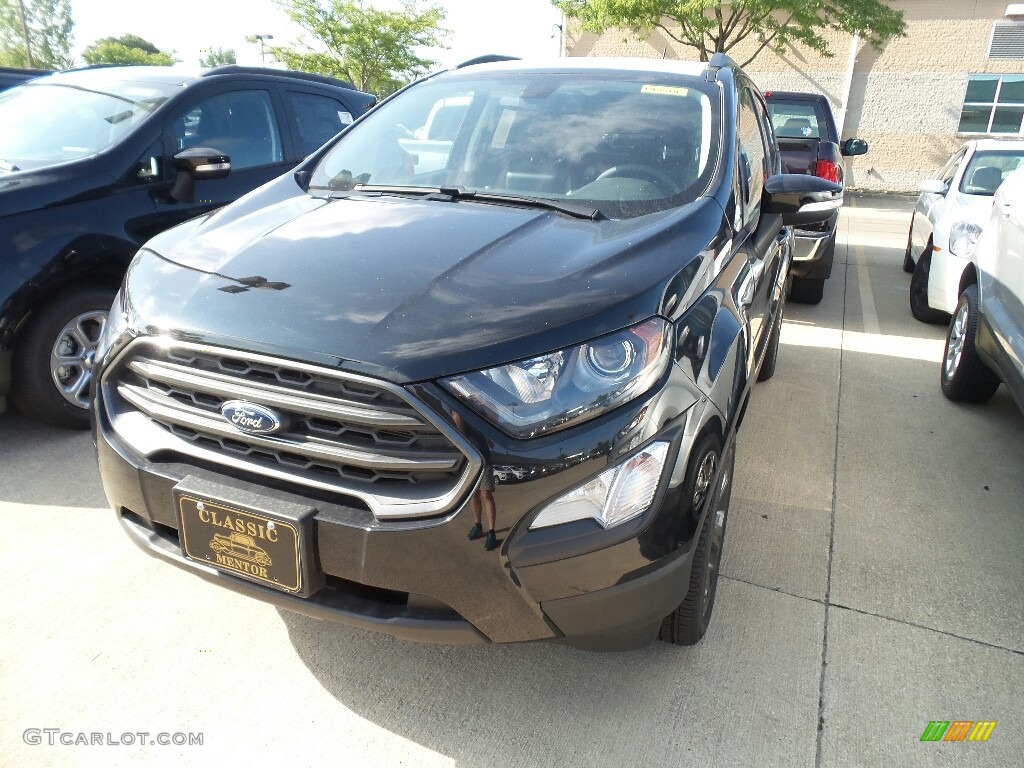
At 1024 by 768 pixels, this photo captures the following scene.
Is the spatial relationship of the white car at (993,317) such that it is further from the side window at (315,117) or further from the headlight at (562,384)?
the side window at (315,117)

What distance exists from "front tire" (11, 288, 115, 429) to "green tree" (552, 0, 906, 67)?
1598 cm

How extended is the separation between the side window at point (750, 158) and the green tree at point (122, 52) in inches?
1815

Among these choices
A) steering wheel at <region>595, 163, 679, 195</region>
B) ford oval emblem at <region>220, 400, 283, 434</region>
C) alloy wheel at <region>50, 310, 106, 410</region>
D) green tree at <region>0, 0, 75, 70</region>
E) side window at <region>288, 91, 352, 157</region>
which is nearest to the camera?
ford oval emblem at <region>220, 400, 283, 434</region>

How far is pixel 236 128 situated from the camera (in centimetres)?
450

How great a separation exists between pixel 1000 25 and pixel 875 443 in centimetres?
2030

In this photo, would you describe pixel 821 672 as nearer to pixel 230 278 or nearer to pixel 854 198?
pixel 230 278

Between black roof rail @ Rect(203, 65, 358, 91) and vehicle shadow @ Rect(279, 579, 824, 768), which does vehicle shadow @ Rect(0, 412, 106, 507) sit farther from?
black roof rail @ Rect(203, 65, 358, 91)

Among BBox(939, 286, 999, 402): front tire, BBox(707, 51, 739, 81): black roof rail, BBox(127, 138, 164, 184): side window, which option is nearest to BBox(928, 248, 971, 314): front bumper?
BBox(939, 286, 999, 402): front tire

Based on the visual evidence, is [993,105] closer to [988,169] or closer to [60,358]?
[988,169]

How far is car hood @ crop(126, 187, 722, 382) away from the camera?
1.67 metres

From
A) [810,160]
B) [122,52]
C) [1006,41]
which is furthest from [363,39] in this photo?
[122,52]

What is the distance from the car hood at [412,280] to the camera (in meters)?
1.67

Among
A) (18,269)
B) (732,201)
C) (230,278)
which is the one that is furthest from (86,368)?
(732,201)

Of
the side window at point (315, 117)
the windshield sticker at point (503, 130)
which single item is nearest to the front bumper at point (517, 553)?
the windshield sticker at point (503, 130)
